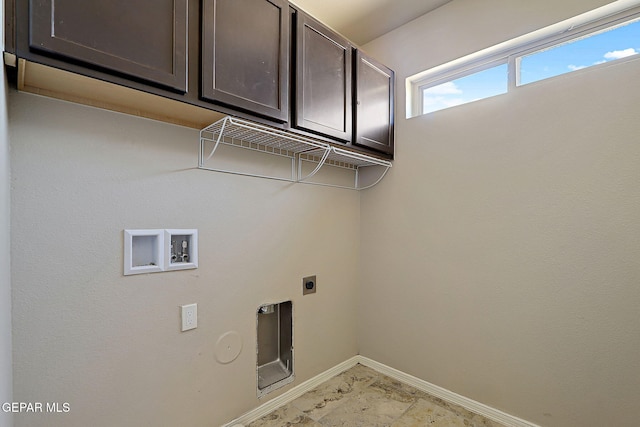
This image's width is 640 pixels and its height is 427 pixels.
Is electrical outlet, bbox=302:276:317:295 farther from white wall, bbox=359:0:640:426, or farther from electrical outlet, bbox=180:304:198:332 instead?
electrical outlet, bbox=180:304:198:332

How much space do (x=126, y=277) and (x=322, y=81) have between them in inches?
56.7

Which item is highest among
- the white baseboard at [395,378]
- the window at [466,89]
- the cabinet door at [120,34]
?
the window at [466,89]

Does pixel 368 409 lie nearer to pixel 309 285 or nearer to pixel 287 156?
pixel 309 285

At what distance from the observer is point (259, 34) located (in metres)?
1.46

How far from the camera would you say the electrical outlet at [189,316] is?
1.50 meters

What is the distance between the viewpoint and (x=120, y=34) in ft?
3.49

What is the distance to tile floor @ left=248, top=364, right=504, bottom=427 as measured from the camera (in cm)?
176

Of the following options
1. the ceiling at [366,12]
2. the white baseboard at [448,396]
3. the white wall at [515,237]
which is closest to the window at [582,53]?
the white wall at [515,237]

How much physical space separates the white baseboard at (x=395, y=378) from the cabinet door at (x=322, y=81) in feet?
5.51

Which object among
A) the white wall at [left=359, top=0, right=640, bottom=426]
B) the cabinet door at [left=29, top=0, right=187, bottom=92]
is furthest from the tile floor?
the cabinet door at [left=29, top=0, right=187, bottom=92]

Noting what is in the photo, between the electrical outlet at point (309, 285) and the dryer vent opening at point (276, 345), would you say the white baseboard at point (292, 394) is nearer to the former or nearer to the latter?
the dryer vent opening at point (276, 345)

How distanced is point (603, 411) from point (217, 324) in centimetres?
201

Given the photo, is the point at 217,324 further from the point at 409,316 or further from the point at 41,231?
the point at 409,316

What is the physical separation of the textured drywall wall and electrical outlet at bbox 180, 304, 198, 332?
0.03m
